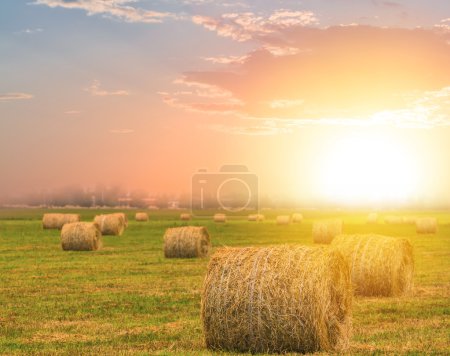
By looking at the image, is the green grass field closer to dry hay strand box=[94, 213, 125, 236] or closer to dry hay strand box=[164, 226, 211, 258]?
dry hay strand box=[164, 226, 211, 258]

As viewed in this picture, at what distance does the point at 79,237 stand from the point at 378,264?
71.2 ft

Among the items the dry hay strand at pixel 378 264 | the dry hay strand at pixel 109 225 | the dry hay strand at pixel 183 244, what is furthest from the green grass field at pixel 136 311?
the dry hay strand at pixel 109 225

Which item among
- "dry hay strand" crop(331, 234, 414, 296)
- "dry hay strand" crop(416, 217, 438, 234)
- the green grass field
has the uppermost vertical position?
"dry hay strand" crop(331, 234, 414, 296)

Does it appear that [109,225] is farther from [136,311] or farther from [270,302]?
[270,302]

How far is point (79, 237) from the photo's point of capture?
127 ft

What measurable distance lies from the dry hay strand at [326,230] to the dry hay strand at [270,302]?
34555 millimetres

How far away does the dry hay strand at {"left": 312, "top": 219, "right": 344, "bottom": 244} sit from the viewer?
158ft

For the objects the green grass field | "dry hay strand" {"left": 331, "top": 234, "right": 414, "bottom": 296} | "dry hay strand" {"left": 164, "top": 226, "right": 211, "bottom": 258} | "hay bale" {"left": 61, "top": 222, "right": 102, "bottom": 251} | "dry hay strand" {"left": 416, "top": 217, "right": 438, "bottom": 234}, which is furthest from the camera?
"dry hay strand" {"left": 416, "top": 217, "right": 438, "bottom": 234}

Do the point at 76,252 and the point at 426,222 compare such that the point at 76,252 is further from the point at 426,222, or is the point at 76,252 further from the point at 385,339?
the point at 426,222

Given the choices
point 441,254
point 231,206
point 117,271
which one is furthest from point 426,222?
point 231,206

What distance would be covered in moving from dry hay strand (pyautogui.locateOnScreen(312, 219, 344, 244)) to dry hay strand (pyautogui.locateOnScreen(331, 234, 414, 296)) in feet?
84.6

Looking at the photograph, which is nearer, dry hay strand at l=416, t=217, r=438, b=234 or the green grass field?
the green grass field

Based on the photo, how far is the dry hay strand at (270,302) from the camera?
1260 cm

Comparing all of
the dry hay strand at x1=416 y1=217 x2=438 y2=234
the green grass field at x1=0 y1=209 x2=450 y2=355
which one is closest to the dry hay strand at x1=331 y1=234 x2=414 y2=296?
the green grass field at x1=0 y1=209 x2=450 y2=355
